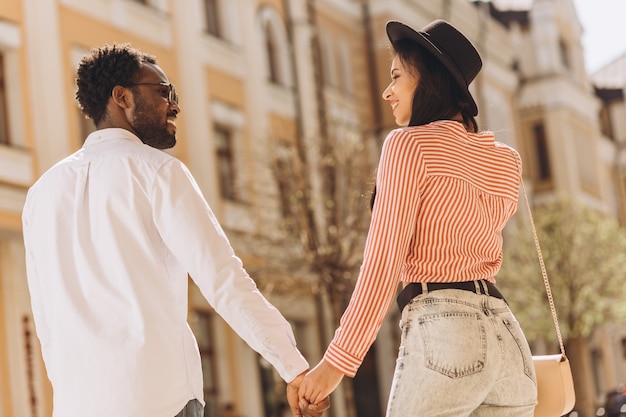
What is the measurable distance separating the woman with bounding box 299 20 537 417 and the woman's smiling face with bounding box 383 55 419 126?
0.03 m

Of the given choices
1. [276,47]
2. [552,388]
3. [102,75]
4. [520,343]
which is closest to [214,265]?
[102,75]

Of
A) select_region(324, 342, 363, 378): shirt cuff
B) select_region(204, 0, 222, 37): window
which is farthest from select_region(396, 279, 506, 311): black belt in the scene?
select_region(204, 0, 222, 37): window

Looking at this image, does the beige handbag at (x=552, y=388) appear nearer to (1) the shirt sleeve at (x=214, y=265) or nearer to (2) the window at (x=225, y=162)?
(1) the shirt sleeve at (x=214, y=265)

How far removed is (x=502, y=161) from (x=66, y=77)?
14.3 metres

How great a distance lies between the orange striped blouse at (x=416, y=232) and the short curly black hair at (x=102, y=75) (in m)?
0.93

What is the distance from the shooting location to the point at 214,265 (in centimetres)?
364

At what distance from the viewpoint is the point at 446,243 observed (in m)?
3.41

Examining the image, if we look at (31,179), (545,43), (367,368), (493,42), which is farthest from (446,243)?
(545,43)

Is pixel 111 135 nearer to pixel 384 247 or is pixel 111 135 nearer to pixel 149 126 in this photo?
pixel 149 126

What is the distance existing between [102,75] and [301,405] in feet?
3.93

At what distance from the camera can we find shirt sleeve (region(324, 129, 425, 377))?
3396 millimetres

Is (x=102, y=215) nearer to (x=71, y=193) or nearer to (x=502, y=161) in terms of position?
(x=71, y=193)

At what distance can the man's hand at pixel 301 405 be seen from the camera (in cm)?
354

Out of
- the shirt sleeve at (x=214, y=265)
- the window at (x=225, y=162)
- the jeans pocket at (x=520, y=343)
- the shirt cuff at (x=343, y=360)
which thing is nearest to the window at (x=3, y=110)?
the window at (x=225, y=162)
